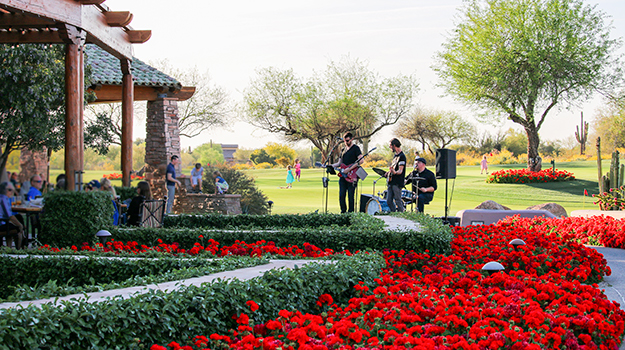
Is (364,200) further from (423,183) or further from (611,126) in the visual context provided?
(611,126)

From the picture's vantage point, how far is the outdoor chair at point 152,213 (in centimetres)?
754

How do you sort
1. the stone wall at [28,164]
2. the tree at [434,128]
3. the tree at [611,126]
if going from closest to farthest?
the stone wall at [28,164]
the tree at [611,126]
the tree at [434,128]

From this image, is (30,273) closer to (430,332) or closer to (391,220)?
(430,332)

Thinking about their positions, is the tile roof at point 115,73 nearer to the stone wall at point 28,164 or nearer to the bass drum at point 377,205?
the stone wall at point 28,164

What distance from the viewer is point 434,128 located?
1454 inches

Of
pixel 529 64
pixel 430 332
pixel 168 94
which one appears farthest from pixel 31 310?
pixel 529 64

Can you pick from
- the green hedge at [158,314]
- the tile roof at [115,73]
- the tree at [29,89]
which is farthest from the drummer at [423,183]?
the tree at [29,89]

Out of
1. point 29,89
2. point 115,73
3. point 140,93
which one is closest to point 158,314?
point 29,89

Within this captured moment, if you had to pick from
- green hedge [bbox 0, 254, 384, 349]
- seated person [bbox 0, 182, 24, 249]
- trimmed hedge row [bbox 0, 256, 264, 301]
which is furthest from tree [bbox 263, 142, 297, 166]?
green hedge [bbox 0, 254, 384, 349]

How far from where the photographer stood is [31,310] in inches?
91.8

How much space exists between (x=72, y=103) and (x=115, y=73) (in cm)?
636

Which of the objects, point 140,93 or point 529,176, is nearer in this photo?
point 140,93

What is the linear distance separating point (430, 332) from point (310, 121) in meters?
25.3

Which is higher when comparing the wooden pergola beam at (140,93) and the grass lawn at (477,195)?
the wooden pergola beam at (140,93)
